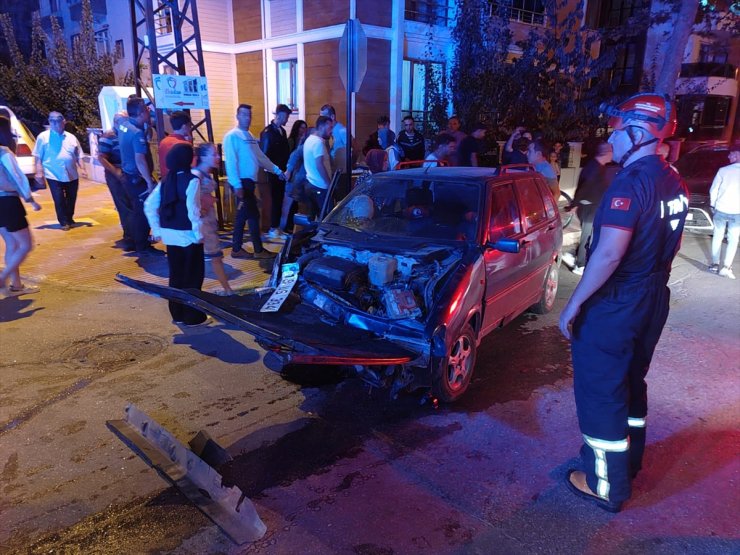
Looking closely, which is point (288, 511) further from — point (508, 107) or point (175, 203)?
point (508, 107)

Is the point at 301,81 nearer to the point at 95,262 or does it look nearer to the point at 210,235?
the point at 95,262

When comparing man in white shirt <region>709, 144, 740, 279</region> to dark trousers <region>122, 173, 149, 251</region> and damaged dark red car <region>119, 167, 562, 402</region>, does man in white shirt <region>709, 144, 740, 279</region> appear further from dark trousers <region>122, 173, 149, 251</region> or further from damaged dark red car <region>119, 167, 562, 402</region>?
dark trousers <region>122, 173, 149, 251</region>

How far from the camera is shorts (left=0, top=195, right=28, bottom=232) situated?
20.3 feet

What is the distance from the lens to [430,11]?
16891 mm

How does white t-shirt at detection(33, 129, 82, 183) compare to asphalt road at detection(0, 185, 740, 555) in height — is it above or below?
above

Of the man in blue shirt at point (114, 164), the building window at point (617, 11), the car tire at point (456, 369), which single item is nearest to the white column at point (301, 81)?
the man in blue shirt at point (114, 164)

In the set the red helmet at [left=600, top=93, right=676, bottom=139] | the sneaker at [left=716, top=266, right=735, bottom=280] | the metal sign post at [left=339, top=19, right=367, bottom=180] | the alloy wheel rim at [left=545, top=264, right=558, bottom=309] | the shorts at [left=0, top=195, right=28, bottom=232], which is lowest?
the sneaker at [left=716, top=266, right=735, bottom=280]

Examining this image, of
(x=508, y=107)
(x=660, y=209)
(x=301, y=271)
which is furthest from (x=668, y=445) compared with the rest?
(x=508, y=107)

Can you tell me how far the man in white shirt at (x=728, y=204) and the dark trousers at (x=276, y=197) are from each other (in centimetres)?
675

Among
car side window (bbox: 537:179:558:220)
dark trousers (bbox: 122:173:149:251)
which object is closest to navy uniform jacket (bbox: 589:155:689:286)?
car side window (bbox: 537:179:558:220)

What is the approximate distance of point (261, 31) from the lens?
18.2 m

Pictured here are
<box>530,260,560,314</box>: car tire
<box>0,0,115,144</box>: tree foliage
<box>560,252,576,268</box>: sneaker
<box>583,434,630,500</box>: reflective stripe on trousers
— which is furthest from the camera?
<box>0,0,115,144</box>: tree foliage

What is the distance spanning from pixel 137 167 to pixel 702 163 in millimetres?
11886

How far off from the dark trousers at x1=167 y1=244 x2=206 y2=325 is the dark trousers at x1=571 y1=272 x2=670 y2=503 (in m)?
3.85
